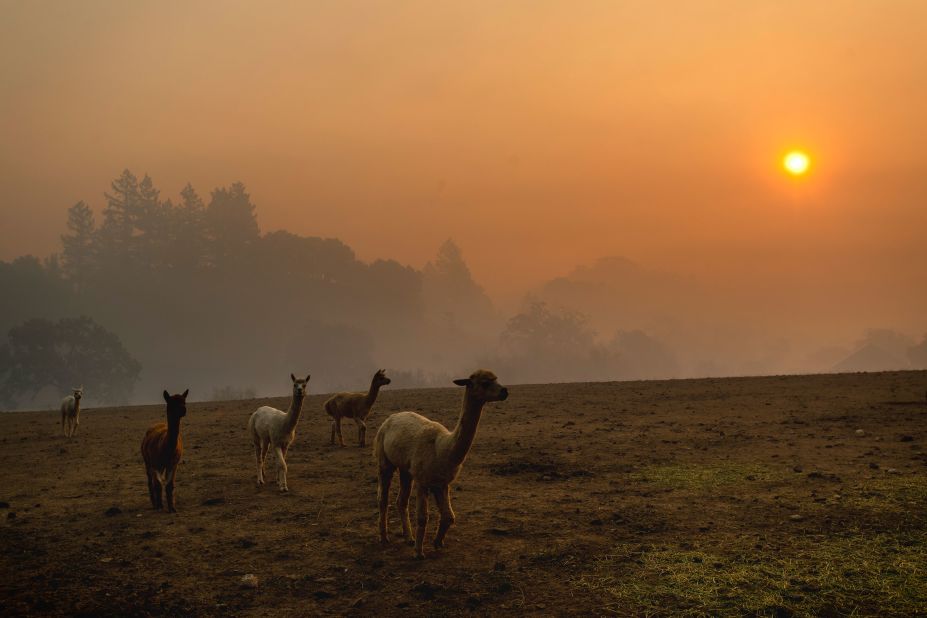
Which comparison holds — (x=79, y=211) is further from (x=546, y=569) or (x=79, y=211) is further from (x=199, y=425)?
(x=546, y=569)

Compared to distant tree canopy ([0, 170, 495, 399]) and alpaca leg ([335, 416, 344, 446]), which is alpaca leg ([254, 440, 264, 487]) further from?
distant tree canopy ([0, 170, 495, 399])

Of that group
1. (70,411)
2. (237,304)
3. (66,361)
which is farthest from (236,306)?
(70,411)

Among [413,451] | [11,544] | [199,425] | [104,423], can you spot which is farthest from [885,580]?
[104,423]

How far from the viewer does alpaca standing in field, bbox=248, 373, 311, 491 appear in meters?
13.7

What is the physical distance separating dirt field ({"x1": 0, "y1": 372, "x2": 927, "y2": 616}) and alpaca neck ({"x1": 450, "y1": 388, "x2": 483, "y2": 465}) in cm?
148

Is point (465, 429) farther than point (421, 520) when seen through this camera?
No

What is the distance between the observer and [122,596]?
8.45 meters

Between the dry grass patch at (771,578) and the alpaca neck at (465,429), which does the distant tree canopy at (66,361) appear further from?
the dry grass patch at (771,578)

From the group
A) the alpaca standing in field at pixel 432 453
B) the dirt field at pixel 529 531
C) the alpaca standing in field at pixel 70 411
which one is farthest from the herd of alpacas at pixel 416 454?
the alpaca standing in field at pixel 70 411

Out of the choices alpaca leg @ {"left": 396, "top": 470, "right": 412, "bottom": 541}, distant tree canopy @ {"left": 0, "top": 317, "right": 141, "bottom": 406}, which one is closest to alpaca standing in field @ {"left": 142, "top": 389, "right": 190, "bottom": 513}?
alpaca leg @ {"left": 396, "top": 470, "right": 412, "bottom": 541}

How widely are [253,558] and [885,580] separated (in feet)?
27.2

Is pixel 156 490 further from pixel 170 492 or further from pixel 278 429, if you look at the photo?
pixel 278 429

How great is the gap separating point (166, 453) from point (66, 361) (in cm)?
8481

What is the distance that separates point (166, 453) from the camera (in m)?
12.2
